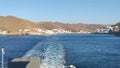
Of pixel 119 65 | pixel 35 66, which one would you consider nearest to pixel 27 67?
pixel 35 66

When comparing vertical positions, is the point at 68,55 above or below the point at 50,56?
below

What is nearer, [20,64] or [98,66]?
[20,64]

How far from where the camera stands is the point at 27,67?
21.3 meters

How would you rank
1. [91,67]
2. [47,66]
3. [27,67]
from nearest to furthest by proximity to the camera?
[27,67] < [47,66] < [91,67]

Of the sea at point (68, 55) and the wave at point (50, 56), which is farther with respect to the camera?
the sea at point (68, 55)

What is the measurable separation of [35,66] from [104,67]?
24841 millimetres

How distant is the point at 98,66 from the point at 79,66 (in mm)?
2797

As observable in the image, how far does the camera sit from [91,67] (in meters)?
43.9

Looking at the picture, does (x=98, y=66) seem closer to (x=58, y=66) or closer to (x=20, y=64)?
(x=58, y=66)

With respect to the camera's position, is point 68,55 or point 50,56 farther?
point 68,55

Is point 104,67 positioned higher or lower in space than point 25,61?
lower

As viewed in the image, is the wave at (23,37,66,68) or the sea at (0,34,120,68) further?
the sea at (0,34,120,68)

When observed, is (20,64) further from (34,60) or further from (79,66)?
(79,66)

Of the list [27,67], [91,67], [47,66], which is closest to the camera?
[27,67]
